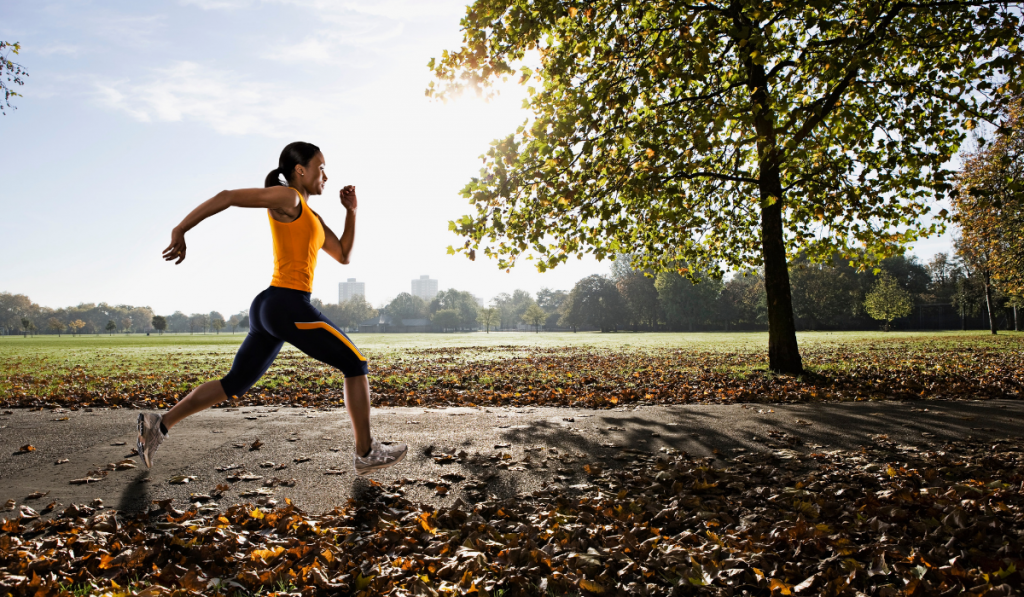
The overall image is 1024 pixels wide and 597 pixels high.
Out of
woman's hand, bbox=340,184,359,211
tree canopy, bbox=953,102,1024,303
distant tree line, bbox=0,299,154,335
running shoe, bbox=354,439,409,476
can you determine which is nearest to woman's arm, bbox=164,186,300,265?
woman's hand, bbox=340,184,359,211

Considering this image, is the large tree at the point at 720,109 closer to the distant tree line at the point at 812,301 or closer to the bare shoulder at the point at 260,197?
the bare shoulder at the point at 260,197

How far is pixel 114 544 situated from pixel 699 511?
3.70 metres

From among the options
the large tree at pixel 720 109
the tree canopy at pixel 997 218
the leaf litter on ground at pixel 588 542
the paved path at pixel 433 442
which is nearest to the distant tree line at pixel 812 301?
the tree canopy at pixel 997 218

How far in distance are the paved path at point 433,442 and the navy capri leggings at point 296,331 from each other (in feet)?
3.41

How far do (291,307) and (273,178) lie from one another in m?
1.06

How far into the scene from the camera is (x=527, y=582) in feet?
8.38

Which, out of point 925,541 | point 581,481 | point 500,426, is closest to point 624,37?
point 500,426

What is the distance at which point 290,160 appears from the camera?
3.90 metres

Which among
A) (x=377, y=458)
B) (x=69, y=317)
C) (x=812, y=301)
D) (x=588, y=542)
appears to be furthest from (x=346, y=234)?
(x=69, y=317)

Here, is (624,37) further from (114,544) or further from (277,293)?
(114,544)

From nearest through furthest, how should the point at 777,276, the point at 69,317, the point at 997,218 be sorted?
the point at 777,276 < the point at 997,218 < the point at 69,317

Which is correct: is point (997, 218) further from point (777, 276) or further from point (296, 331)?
point (296, 331)

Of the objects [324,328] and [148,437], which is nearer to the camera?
[324,328]

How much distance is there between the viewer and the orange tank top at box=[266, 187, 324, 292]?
143 inches
